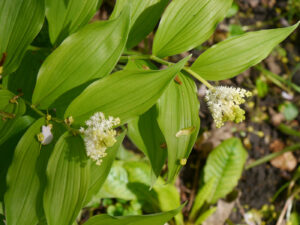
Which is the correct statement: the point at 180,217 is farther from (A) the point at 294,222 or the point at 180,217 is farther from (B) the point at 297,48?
(B) the point at 297,48

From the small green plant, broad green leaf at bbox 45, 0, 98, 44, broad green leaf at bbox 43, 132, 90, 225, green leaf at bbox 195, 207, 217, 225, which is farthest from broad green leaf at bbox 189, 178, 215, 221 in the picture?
broad green leaf at bbox 45, 0, 98, 44

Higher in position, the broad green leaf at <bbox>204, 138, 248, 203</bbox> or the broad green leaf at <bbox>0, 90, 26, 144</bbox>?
the broad green leaf at <bbox>0, 90, 26, 144</bbox>

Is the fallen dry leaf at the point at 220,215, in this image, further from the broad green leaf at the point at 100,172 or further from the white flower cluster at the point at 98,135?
the white flower cluster at the point at 98,135

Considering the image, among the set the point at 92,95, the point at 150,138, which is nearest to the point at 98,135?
the point at 92,95

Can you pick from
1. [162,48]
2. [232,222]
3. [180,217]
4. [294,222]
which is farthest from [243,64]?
[294,222]

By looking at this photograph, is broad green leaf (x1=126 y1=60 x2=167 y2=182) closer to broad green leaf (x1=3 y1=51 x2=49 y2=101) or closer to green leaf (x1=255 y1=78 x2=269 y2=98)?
broad green leaf (x1=3 y1=51 x2=49 y2=101)
